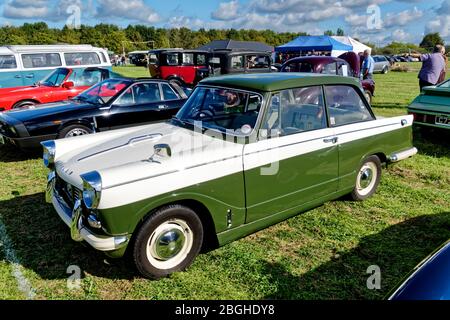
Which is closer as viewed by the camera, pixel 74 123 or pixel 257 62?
pixel 74 123

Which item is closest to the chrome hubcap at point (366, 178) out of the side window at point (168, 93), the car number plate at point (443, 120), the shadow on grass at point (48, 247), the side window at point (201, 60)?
the car number plate at point (443, 120)

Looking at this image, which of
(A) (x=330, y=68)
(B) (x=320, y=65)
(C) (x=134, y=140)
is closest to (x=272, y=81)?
(C) (x=134, y=140)

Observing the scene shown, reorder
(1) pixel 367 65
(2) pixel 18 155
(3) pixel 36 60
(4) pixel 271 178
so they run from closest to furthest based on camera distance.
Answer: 1. (4) pixel 271 178
2. (2) pixel 18 155
3. (3) pixel 36 60
4. (1) pixel 367 65

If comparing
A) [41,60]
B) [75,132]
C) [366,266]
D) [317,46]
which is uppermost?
[317,46]

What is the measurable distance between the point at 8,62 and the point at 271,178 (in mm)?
11506

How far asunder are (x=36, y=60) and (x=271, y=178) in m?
11.3

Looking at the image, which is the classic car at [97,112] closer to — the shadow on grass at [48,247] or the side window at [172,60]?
the shadow on grass at [48,247]

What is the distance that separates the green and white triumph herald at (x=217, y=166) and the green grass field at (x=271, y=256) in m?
0.25

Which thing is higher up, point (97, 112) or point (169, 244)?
point (97, 112)

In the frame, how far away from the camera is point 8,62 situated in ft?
37.8

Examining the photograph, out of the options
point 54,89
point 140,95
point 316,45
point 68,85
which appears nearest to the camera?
point 140,95

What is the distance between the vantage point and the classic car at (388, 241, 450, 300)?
1.90 m

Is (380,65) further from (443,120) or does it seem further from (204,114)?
(204,114)
